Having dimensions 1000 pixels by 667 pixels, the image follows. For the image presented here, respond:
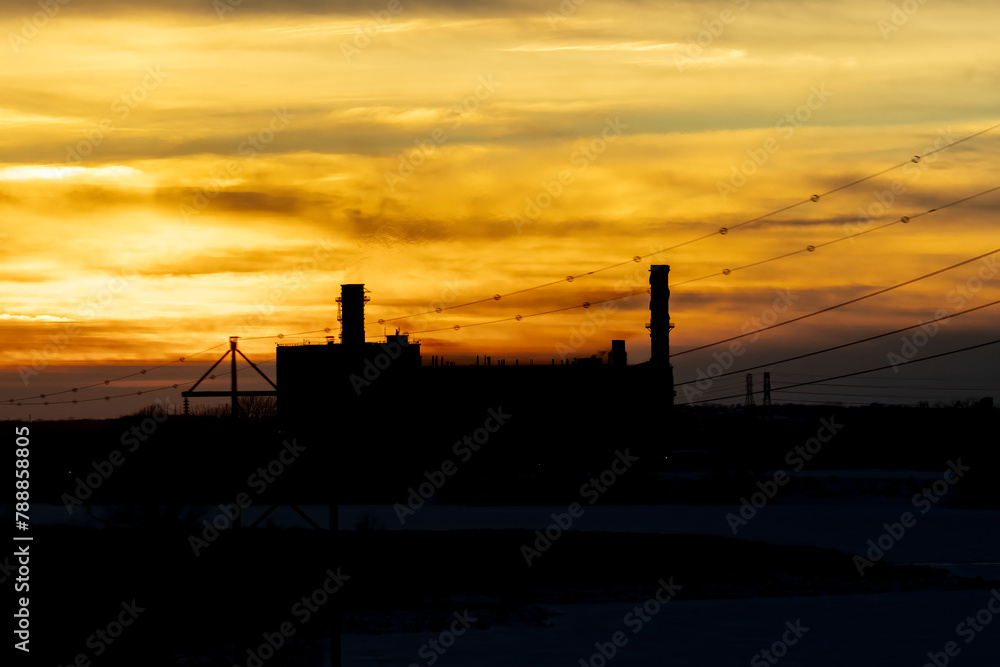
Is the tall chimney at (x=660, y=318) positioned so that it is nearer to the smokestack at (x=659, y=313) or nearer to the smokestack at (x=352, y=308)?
the smokestack at (x=659, y=313)

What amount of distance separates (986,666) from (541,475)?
4578 cm

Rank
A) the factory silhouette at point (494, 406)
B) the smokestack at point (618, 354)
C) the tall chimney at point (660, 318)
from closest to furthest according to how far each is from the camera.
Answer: the factory silhouette at point (494, 406)
the tall chimney at point (660, 318)
the smokestack at point (618, 354)

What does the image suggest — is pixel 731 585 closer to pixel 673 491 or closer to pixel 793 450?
pixel 673 491

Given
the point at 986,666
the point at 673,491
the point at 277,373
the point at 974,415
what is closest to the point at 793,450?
the point at 974,415

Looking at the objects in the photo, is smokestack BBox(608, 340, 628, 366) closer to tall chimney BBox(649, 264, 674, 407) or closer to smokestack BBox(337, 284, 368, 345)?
tall chimney BBox(649, 264, 674, 407)

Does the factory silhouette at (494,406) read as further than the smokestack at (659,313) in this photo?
No

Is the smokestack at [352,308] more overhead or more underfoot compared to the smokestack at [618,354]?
more overhead

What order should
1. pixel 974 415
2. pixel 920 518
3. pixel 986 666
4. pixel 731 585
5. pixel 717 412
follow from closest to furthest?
pixel 986 666 < pixel 731 585 < pixel 920 518 < pixel 974 415 < pixel 717 412

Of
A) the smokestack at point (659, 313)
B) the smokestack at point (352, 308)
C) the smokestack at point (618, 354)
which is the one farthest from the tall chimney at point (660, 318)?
the smokestack at point (352, 308)

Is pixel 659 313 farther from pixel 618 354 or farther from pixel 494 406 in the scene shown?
pixel 494 406

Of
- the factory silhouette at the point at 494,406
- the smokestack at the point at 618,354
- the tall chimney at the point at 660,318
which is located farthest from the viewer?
the smokestack at the point at 618,354

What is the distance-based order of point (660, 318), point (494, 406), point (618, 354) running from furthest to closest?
1. point (618, 354)
2. point (660, 318)
3. point (494, 406)

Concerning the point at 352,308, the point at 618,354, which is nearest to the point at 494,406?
the point at 352,308

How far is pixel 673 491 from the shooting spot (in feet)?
201
